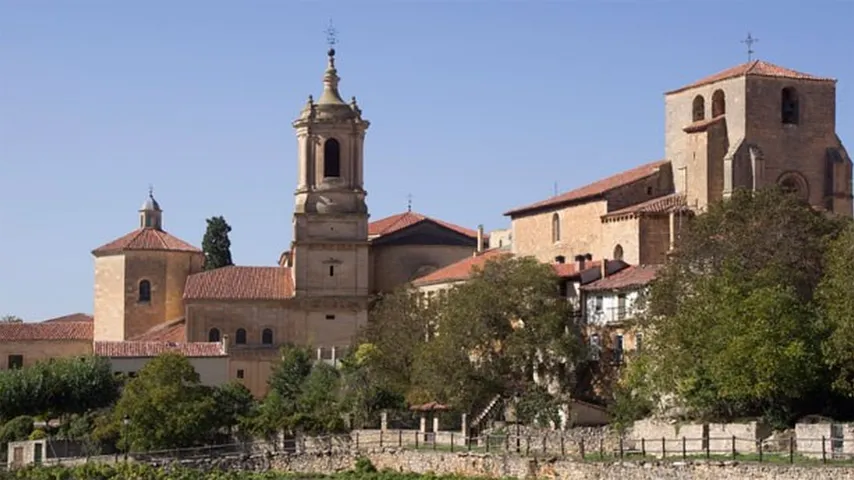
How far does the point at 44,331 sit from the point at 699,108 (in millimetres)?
31432

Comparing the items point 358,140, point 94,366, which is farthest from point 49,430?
point 358,140

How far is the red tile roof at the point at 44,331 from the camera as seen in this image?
90.6 meters

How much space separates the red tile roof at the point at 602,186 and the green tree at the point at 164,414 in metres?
16.1

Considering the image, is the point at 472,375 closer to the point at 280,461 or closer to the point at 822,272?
the point at 280,461

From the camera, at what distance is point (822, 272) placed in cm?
6359

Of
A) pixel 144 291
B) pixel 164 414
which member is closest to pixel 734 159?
pixel 164 414

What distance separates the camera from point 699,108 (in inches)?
3027

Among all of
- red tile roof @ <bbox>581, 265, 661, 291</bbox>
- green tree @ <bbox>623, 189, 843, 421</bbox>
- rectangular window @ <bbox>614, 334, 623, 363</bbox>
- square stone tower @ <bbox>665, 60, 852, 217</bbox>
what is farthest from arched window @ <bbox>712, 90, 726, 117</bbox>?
rectangular window @ <bbox>614, 334, 623, 363</bbox>

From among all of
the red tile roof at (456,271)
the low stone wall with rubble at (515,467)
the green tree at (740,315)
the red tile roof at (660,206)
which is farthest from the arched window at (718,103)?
the low stone wall with rubble at (515,467)

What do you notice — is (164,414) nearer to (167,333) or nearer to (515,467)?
(515,467)

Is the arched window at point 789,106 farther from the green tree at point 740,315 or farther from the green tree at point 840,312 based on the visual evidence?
the green tree at point 840,312

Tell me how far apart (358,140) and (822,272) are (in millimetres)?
32302

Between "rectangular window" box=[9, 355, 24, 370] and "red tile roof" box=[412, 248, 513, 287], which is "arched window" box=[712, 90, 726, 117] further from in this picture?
"rectangular window" box=[9, 355, 24, 370]

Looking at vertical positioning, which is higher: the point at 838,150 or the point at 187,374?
the point at 838,150
